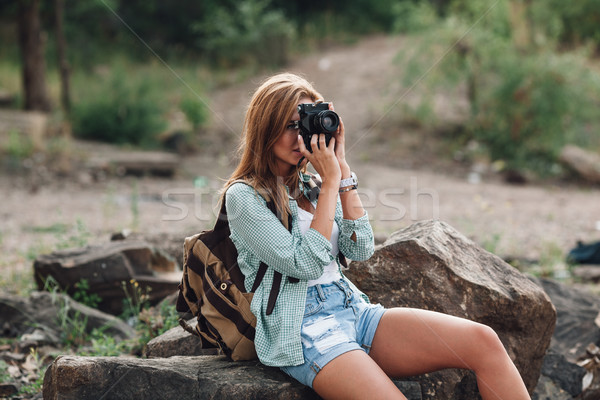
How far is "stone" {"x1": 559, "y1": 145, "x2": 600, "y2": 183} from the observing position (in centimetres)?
1002

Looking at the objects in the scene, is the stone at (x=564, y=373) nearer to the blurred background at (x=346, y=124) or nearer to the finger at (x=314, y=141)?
the finger at (x=314, y=141)

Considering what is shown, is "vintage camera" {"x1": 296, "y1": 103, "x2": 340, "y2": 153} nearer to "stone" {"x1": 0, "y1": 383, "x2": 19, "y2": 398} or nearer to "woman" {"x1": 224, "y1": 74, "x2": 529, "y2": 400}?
"woman" {"x1": 224, "y1": 74, "x2": 529, "y2": 400}

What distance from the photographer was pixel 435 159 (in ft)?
37.1

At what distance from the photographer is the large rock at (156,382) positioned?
229 cm

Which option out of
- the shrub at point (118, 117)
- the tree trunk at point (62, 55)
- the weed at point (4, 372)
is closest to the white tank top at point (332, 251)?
the weed at point (4, 372)

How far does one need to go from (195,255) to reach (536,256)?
4378 mm

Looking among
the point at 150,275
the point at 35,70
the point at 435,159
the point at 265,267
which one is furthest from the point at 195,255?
the point at 35,70

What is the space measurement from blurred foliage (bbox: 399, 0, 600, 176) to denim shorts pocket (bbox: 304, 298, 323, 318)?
862 centimetres

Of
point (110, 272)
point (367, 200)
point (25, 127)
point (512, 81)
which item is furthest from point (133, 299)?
point (512, 81)

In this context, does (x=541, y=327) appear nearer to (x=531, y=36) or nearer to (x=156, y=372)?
(x=156, y=372)

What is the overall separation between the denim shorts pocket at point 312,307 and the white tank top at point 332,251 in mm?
65

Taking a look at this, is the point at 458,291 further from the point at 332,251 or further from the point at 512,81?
the point at 512,81

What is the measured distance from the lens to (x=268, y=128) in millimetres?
2418

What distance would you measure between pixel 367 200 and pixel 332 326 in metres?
5.95
